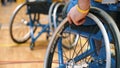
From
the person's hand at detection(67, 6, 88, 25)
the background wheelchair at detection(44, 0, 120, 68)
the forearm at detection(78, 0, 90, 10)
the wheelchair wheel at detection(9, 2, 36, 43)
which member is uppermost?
the wheelchair wheel at detection(9, 2, 36, 43)

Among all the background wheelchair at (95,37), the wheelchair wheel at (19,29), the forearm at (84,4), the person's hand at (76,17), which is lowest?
the background wheelchair at (95,37)

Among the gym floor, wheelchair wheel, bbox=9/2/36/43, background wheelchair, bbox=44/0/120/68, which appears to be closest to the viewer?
background wheelchair, bbox=44/0/120/68

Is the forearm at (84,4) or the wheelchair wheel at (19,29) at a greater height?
the wheelchair wheel at (19,29)

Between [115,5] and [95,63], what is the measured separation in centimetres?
37

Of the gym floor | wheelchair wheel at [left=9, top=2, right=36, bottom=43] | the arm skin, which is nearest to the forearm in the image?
the arm skin

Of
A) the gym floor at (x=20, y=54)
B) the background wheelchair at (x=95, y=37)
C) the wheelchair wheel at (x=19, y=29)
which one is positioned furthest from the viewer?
the wheelchair wheel at (x=19, y=29)

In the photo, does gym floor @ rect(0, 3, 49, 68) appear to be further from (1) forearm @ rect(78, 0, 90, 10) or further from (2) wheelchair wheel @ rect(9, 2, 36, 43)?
(1) forearm @ rect(78, 0, 90, 10)

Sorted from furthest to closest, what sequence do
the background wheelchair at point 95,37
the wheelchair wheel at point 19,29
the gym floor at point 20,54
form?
1. the wheelchair wheel at point 19,29
2. the gym floor at point 20,54
3. the background wheelchair at point 95,37

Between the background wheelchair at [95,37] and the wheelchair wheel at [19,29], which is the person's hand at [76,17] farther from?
the wheelchair wheel at [19,29]

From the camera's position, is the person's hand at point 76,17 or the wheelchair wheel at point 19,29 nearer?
the person's hand at point 76,17

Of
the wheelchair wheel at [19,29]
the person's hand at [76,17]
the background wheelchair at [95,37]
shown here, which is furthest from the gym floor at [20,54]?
the person's hand at [76,17]

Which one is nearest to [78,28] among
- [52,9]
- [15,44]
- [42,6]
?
[52,9]

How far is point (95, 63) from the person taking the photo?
1.69 metres

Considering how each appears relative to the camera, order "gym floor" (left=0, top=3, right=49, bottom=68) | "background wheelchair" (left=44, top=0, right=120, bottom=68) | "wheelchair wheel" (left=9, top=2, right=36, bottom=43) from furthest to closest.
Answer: "wheelchair wheel" (left=9, top=2, right=36, bottom=43) → "gym floor" (left=0, top=3, right=49, bottom=68) → "background wheelchair" (left=44, top=0, right=120, bottom=68)
